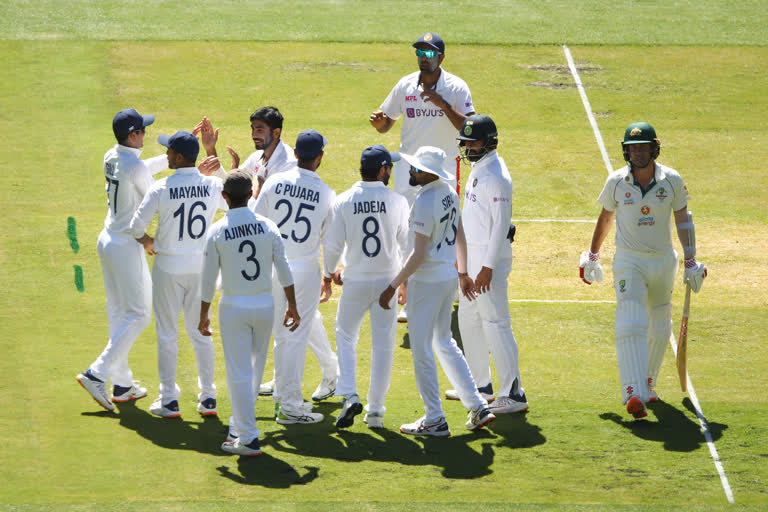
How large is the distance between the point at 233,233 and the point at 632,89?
45.3 feet

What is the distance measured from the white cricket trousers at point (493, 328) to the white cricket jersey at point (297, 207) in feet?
5.00

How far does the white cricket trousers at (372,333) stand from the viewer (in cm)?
923

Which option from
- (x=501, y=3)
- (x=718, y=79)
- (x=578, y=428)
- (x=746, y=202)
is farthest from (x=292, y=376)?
(x=501, y=3)

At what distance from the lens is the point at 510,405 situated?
9.83m

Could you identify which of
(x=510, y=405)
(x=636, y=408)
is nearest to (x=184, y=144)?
(x=510, y=405)

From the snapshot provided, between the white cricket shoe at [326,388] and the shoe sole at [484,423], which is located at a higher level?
the white cricket shoe at [326,388]

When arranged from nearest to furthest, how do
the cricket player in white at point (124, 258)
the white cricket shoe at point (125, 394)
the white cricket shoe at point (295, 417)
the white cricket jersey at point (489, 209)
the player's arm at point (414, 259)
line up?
the player's arm at point (414, 259), the white cricket shoe at point (295, 417), the white cricket jersey at point (489, 209), the cricket player in white at point (124, 258), the white cricket shoe at point (125, 394)

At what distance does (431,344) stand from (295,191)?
174 cm

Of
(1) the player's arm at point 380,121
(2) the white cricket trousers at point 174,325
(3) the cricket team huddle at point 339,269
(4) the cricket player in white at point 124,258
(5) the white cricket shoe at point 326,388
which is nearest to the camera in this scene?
(3) the cricket team huddle at point 339,269

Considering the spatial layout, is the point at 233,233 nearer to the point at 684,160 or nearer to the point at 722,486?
the point at 722,486

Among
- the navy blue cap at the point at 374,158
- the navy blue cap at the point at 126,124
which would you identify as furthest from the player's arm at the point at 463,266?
the navy blue cap at the point at 126,124

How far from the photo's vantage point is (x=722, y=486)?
329 inches

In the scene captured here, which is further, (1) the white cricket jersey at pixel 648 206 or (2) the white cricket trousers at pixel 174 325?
(1) the white cricket jersey at pixel 648 206

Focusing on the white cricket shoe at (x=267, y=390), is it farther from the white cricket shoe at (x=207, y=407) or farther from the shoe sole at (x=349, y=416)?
the shoe sole at (x=349, y=416)
